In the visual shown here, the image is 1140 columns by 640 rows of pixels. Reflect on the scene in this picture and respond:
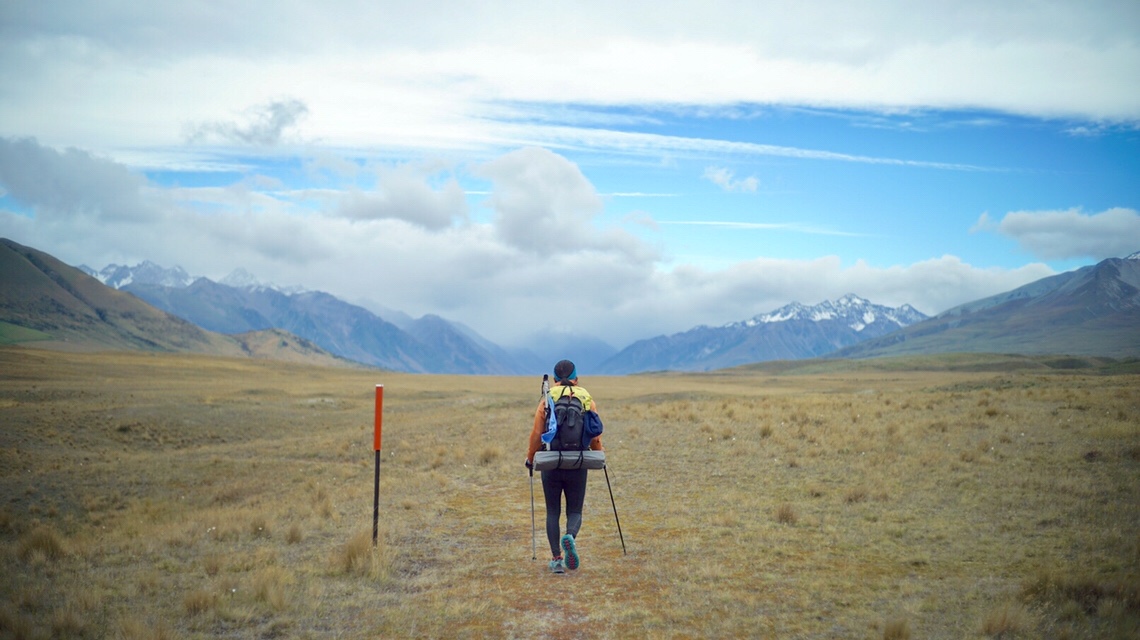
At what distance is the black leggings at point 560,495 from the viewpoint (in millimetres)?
9539

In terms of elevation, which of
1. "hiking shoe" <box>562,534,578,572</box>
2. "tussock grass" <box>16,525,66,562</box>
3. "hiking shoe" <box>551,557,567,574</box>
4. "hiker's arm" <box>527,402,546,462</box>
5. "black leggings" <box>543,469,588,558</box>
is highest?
"hiker's arm" <box>527,402,546,462</box>

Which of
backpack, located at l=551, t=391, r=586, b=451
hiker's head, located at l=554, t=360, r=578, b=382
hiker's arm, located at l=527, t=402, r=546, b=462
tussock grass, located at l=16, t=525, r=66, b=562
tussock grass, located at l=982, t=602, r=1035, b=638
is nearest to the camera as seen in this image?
tussock grass, located at l=982, t=602, r=1035, b=638

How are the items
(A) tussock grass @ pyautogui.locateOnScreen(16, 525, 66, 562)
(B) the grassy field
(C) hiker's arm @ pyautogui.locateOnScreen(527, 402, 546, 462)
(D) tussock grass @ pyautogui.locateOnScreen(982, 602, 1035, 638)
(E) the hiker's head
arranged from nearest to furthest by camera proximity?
(D) tussock grass @ pyautogui.locateOnScreen(982, 602, 1035, 638) → (B) the grassy field → (C) hiker's arm @ pyautogui.locateOnScreen(527, 402, 546, 462) → (E) the hiker's head → (A) tussock grass @ pyautogui.locateOnScreen(16, 525, 66, 562)

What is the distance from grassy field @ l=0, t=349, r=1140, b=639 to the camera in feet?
24.8

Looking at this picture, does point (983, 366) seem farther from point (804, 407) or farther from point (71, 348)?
point (71, 348)

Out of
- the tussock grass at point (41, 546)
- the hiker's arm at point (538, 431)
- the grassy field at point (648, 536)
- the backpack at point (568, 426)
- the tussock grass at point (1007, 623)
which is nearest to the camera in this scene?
the tussock grass at point (1007, 623)

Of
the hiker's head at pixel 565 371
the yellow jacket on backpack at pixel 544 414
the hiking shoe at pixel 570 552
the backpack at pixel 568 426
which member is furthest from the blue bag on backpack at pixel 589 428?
the hiking shoe at pixel 570 552

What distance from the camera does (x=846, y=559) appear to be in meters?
9.75

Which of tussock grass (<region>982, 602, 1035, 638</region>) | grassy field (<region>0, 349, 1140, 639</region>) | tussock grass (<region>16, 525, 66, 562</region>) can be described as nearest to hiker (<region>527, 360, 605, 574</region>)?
grassy field (<region>0, 349, 1140, 639</region>)

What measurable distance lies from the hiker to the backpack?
0.15m

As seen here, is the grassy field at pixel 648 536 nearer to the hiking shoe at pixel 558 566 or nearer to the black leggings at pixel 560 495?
the hiking shoe at pixel 558 566

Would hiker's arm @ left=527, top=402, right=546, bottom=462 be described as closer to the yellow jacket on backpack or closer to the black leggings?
the yellow jacket on backpack

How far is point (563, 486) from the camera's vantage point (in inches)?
380

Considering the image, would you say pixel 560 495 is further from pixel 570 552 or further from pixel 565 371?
pixel 565 371
